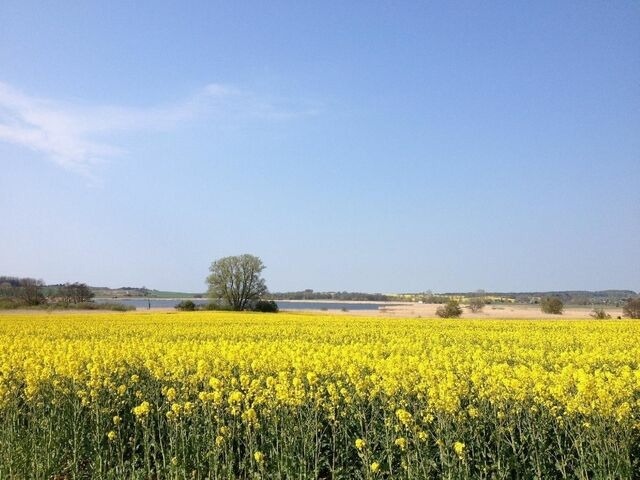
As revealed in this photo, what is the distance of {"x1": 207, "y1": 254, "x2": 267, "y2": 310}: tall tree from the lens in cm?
7162

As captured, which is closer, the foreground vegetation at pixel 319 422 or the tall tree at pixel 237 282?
the foreground vegetation at pixel 319 422

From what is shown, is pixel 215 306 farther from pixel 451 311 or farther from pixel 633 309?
pixel 633 309

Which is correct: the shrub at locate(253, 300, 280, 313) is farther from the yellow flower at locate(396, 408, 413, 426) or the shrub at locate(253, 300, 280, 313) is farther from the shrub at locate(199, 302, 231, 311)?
the yellow flower at locate(396, 408, 413, 426)

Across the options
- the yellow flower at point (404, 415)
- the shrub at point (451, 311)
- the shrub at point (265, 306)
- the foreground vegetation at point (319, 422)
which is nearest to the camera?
the yellow flower at point (404, 415)

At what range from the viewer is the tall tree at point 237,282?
7162cm

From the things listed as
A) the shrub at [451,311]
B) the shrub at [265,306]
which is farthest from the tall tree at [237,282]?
the shrub at [451,311]

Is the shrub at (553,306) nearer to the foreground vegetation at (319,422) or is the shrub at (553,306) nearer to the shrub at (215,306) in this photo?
the shrub at (215,306)

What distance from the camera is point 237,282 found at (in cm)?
7244

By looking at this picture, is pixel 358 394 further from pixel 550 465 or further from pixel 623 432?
pixel 623 432

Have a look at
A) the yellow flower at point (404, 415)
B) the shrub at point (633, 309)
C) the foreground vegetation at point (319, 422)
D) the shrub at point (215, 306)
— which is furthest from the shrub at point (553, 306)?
the yellow flower at point (404, 415)

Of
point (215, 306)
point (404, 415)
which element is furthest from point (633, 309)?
point (404, 415)

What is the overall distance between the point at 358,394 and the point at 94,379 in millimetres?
4483

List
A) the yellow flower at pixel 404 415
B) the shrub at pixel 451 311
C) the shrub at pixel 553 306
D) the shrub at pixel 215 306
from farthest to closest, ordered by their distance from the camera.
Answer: the shrub at pixel 215 306 → the shrub at pixel 553 306 → the shrub at pixel 451 311 → the yellow flower at pixel 404 415

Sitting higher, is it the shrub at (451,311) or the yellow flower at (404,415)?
the yellow flower at (404,415)
